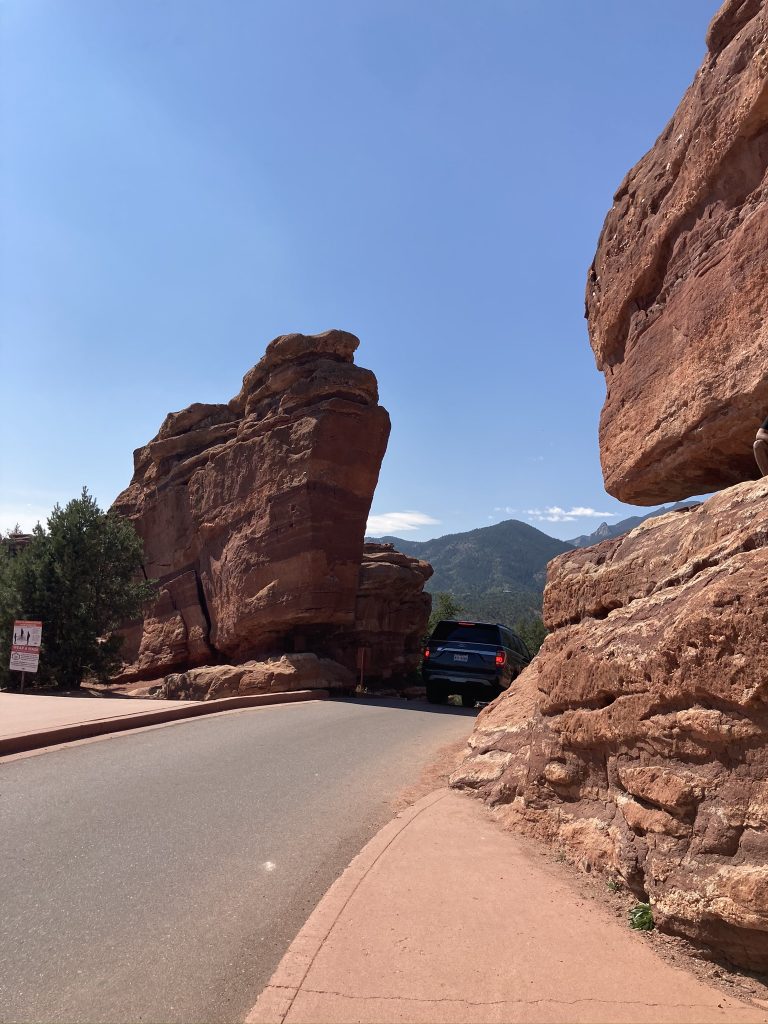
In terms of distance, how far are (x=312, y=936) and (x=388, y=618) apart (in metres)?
21.1

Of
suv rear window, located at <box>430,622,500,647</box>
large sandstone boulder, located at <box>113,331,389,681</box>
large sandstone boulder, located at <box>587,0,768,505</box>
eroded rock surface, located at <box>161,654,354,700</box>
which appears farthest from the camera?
large sandstone boulder, located at <box>113,331,389,681</box>

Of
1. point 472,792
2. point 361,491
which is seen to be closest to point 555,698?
point 472,792

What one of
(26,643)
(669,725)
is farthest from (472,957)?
(26,643)

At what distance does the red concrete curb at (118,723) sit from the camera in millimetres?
8688

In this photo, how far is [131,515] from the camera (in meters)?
28.3

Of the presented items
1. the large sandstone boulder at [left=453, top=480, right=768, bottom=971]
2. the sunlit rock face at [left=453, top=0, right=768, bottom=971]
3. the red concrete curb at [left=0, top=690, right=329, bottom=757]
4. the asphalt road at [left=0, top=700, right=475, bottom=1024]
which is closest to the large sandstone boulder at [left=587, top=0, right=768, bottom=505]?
the sunlit rock face at [left=453, top=0, right=768, bottom=971]

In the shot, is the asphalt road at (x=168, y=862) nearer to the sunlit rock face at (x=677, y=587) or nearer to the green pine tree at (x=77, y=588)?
the sunlit rock face at (x=677, y=587)

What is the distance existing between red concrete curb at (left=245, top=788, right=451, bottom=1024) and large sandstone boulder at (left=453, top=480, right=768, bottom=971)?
1224mm

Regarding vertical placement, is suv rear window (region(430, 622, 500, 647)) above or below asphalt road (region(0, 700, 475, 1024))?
above

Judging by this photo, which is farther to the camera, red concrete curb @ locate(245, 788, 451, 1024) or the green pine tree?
the green pine tree

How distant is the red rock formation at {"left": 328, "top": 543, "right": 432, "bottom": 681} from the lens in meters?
23.6

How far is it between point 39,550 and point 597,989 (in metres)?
20.6

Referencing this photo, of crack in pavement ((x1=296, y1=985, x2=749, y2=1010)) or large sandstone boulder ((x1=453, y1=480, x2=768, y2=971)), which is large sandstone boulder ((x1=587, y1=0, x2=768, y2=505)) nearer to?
large sandstone boulder ((x1=453, y1=480, x2=768, y2=971))

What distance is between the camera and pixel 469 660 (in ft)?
51.9
